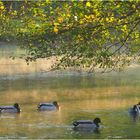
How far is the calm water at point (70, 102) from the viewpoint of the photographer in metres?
25.4

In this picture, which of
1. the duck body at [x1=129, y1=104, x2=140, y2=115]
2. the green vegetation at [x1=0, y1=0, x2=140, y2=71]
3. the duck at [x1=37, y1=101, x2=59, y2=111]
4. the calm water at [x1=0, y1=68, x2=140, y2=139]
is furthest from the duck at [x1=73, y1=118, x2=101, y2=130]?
the green vegetation at [x1=0, y1=0, x2=140, y2=71]

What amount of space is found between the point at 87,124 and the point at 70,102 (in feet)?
23.1

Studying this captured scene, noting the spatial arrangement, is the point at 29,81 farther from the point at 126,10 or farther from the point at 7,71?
the point at 126,10

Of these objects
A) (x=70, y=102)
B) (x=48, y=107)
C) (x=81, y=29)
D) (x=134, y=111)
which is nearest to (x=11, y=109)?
(x=48, y=107)

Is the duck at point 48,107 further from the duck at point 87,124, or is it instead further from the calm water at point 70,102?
the duck at point 87,124

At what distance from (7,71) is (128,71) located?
34.7 ft

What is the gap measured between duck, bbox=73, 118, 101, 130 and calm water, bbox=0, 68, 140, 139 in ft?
0.93

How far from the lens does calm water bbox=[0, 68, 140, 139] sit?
25.4 metres

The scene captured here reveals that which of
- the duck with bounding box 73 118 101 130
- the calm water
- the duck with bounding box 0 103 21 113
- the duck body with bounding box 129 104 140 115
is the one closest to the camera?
the calm water

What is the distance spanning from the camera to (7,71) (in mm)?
51281

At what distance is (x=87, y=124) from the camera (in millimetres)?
27641

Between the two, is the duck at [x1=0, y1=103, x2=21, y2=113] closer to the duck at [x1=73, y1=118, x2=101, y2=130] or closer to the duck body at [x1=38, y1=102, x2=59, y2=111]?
the duck body at [x1=38, y1=102, x2=59, y2=111]

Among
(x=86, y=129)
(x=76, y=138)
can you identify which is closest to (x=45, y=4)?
(x=76, y=138)

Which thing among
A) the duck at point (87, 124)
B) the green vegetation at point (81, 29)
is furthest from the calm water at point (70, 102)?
the green vegetation at point (81, 29)
